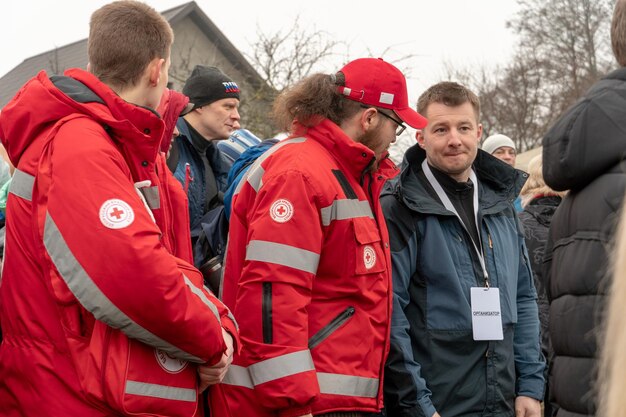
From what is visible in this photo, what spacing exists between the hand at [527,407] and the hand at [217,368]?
1864 mm

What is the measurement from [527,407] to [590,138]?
6.16 feet

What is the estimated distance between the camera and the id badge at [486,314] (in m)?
4.13

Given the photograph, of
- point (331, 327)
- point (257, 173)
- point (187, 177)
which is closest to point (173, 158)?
point (187, 177)

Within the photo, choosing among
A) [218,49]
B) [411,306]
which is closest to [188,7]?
[218,49]

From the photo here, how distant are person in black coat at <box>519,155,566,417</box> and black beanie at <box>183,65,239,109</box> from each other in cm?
225

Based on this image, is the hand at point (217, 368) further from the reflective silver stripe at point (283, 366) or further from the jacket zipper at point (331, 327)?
the jacket zipper at point (331, 327)

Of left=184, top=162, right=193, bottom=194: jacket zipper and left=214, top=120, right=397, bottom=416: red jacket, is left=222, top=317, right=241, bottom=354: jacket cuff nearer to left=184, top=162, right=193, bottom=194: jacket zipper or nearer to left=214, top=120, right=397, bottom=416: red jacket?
left=214, top=120, right=397, bottom=416: red jacket

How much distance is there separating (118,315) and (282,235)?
968 mm

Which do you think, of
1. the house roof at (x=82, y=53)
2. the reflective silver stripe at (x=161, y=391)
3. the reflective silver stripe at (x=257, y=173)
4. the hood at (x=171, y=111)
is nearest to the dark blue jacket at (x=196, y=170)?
the hood at (x=171, y=111)

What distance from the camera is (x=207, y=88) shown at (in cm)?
584

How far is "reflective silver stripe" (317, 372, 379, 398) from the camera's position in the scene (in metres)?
3.56

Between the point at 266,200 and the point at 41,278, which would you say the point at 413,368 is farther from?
the point at 41,278

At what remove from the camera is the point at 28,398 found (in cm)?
287

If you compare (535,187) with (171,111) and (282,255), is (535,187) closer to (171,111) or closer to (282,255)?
(171,111)
